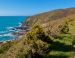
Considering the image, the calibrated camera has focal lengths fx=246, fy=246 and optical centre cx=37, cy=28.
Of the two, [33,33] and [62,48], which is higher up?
[33,33]

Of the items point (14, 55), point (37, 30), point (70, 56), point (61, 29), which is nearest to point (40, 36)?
point (37, 30)

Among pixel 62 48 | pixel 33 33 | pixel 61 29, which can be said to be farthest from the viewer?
pixel 61 29

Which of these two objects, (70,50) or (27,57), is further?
(70,50)

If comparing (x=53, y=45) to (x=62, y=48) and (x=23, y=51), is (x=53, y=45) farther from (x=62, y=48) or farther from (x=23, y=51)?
(x=23, y=51)

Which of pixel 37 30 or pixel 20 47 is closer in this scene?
pixel 20 47

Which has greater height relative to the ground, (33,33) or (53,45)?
(33,33)

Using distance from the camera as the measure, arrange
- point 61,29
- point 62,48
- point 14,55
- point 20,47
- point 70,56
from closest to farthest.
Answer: point 14,55, point 20,47, point 70,56, point 62,48, point 61,29

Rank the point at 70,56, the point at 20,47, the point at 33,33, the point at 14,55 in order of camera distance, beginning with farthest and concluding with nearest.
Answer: the point at 33,33 → the point at 70,56 → the point at 20,47 → the point at 14,55

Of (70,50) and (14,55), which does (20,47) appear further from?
(70,50)

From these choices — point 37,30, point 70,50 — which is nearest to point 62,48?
point 70,50
